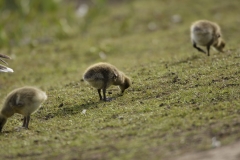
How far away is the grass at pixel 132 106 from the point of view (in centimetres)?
782

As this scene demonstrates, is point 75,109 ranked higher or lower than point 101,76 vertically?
lower

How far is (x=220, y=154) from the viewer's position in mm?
6949

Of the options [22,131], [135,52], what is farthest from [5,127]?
[135,52]

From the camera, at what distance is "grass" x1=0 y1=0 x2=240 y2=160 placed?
7.82 metres

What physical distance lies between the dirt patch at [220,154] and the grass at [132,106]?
0.53 feet

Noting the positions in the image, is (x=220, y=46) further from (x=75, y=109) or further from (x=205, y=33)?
(x=75, y=109)

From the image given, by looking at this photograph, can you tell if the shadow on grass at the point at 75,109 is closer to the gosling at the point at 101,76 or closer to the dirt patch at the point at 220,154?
the gosling at the point at 101,76

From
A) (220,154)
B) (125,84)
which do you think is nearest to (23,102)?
(125,84)

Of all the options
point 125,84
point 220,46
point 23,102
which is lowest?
point 23,102

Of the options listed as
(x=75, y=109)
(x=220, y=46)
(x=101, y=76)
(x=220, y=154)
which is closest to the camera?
(x=220, y=154)

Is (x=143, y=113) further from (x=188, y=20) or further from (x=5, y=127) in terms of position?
(x=188, y=20)

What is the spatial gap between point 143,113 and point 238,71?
2.96 metres

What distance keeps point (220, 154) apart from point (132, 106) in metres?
3.44

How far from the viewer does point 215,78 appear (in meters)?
11.0
